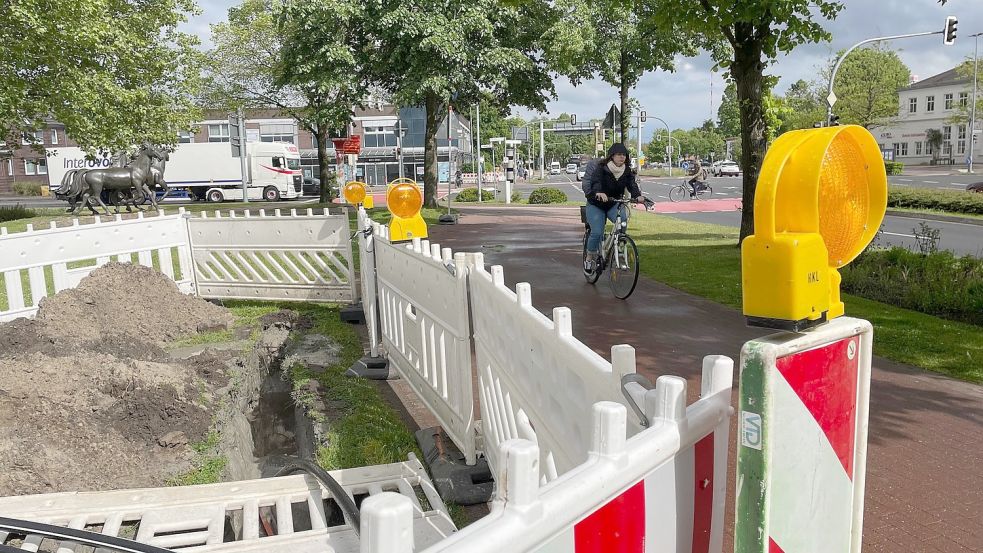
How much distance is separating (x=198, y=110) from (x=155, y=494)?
2813 cm

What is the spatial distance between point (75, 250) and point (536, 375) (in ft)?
25.7

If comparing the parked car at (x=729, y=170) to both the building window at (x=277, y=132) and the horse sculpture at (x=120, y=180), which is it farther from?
the horse sculpture at (x=120, y=180)

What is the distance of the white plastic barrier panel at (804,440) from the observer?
1509 millimetres

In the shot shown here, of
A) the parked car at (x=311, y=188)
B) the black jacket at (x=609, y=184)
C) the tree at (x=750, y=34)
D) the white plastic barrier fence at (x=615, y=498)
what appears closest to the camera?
the white plastic barrier fence at (x=615, y=498)

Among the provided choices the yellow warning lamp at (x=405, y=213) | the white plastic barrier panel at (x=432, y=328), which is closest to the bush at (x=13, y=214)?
the yellow warning lamp at (x=405, y=213)

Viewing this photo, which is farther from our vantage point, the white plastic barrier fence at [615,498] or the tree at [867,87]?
the tree at [867,87]

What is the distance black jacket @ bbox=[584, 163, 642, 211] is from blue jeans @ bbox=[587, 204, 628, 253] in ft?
0.33

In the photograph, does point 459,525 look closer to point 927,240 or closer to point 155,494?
point 155,494

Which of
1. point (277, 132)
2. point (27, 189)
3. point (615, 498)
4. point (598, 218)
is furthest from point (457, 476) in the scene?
point (27, 189)

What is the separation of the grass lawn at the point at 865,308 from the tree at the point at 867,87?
138 feet

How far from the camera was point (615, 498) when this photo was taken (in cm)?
133

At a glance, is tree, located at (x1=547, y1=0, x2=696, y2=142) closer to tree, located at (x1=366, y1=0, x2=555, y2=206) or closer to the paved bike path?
tree, located at (x1=366, y1=0, x2=555, y2=206)

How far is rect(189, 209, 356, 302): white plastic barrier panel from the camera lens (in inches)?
342

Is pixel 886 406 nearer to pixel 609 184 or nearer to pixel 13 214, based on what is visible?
pixel 609 184
